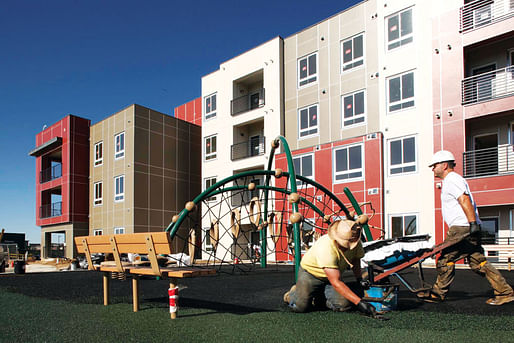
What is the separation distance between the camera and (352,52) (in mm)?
21234

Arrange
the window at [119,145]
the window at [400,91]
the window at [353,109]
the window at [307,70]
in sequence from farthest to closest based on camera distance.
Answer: the window at [119,145] < the window at [307,70] < the window at [353,109] < the window at [400,91]

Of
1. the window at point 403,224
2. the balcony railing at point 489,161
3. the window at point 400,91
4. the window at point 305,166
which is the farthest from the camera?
the window at point 305,166

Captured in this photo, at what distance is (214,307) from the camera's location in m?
6.14

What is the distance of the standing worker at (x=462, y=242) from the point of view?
557 cm

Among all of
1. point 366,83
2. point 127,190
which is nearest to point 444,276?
point 366,83

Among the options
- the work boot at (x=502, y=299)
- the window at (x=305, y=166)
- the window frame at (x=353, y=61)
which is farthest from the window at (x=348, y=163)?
the work boot at (x=502, y=299)

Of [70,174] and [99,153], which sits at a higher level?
[99,153]

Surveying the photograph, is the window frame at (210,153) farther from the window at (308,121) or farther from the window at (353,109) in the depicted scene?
the window at (353,109)

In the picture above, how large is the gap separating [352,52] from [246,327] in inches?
757

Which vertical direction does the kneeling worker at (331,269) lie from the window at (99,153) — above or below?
below

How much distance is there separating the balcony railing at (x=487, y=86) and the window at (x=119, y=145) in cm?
2264

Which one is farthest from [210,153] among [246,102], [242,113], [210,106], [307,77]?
[307,77]

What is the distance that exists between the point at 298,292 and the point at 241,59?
23.8 meters

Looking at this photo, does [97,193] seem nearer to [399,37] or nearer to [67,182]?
[67,182]
